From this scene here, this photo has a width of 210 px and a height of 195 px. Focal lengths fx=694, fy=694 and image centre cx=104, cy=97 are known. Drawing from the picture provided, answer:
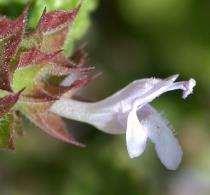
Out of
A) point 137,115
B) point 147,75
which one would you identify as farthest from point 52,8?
point 147,75

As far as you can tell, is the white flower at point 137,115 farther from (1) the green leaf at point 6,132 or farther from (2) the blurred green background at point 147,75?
(2) the blurred green background at point 147,75

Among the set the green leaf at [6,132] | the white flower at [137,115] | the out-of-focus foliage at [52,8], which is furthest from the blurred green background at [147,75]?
the green leaf at [6,132]

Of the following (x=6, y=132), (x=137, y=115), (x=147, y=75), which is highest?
(x=147, y=75)

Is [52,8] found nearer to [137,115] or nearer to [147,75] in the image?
[137,115]

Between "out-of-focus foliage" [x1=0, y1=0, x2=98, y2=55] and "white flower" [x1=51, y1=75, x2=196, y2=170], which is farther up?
"out-of-focus foliage" [x1=0, y1=0, x2=98, y2=55]

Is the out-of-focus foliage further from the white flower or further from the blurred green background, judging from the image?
the blurred green background

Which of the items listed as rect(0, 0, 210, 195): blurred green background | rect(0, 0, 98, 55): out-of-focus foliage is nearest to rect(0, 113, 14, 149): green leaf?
rect(0, 0, 98, 55): out-of-focus foliage
